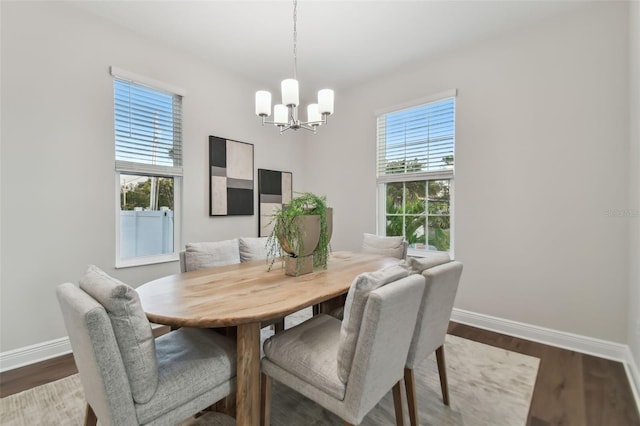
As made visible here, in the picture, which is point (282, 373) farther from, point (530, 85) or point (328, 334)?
point (530, 85)

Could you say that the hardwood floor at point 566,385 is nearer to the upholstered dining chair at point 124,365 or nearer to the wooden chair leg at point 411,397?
the wooden chair leg at point 411,397

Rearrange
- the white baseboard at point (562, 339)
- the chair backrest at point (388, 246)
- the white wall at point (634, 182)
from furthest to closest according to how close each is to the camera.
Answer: the chair backrest at point (388, 246) < the white baseboard at point (562, 339) < the white wall at point (634, 182)

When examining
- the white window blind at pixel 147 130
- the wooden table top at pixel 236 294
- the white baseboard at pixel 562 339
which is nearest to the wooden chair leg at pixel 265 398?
the wooden table top at pixel 236 294

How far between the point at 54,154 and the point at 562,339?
4.53 m

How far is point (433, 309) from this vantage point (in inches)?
61.8

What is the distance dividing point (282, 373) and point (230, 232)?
2456 mm

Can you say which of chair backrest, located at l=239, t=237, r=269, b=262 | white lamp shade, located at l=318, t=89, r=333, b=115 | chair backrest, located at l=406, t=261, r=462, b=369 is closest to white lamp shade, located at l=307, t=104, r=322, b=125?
white lamp shade, located at l=318, t=89, r=333, b=115

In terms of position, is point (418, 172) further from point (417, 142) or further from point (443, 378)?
point (443, 378)

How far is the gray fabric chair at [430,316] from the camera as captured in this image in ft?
4.96

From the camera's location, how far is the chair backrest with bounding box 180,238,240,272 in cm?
227

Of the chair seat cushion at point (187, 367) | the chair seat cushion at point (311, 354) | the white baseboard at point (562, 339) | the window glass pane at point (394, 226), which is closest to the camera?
the chair seat cushion at point (187, 367)

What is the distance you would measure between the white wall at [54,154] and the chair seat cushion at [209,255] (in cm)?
99

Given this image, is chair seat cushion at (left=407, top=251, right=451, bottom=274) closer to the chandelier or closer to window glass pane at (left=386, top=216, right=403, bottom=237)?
the chandelier

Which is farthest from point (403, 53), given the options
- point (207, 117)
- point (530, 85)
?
point (207, 117)
